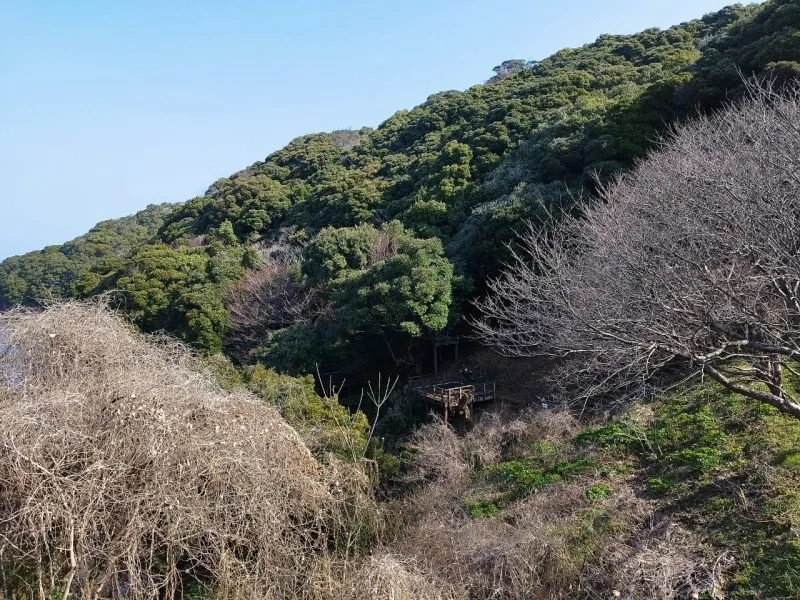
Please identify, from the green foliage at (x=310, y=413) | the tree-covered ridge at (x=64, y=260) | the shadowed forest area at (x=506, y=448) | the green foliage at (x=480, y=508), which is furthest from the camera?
the tree-covered ridge at (x=64, y=260)

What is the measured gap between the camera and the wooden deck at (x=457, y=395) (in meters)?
12.8

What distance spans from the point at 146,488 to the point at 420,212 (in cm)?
1638

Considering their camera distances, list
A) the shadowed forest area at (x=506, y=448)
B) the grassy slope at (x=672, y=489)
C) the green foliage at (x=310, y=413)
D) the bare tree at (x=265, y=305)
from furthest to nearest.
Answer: the bare tree at (x=265, y=305), the green foliage at (x=310, y=413), the grassy slope at (x=672, y=489), the shadowed forest area at (x=506, y=448)

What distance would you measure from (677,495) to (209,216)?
30.5 meters

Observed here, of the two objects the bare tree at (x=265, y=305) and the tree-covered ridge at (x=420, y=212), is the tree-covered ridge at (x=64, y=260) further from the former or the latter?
the bare tree at (x=265, y=305)

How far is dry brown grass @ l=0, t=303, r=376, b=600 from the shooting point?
445 centimetres

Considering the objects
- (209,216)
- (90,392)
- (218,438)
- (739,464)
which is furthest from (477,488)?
(209,216)

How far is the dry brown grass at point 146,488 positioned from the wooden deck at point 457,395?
713 centimetres

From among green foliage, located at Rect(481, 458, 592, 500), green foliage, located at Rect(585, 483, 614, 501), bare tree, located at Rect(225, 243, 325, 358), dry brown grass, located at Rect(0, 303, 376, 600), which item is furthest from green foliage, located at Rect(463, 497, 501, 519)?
bare tree, located at Rect(225, 243, 325, 358)

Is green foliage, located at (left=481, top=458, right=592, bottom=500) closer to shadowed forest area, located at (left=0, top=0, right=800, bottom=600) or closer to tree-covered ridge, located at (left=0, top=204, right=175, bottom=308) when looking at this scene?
shadowed forest area, located at (left=0, top=0, right=800, bottom=600)

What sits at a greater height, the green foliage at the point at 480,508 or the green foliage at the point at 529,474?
the green foliage at the point at 480,508

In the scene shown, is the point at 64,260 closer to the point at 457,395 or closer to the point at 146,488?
the point at 457,395

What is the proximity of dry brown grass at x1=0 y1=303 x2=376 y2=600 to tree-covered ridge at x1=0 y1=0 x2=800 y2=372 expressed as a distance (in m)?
4.08

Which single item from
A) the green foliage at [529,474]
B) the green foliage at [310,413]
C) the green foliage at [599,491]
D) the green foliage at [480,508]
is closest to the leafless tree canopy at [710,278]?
the green foliage at [599,491]
